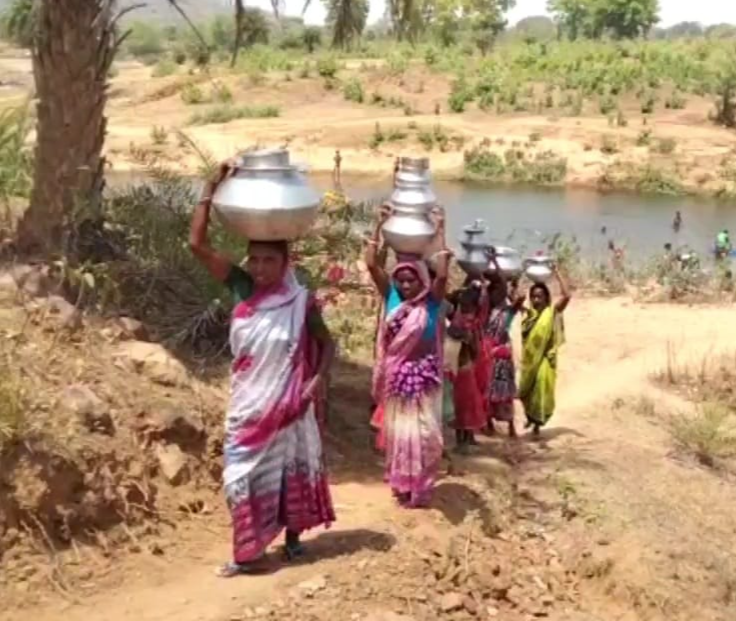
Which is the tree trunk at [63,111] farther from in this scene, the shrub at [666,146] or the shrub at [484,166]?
the shrub at [666,146]

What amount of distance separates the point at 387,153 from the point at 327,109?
17.4 feet

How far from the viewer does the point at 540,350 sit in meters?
7.21

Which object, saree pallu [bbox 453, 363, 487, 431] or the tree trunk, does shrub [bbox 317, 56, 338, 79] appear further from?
saree pallu [bbox 453, 363, 487, 431]

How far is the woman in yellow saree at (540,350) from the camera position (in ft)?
23.5

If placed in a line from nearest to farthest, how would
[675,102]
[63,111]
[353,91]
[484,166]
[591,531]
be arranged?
[591,531] < [63,111] < [484,166] < [675,102] < [353,91]

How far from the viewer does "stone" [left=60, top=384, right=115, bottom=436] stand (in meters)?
4.65

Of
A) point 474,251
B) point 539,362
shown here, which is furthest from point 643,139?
point 474,251

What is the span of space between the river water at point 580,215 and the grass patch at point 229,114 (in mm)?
5029

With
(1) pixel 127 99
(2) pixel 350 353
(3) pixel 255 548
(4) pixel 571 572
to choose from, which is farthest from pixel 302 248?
(1) pixel 127 99

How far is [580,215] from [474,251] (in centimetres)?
1844

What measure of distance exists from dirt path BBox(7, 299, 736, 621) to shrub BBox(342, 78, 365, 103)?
26075mm

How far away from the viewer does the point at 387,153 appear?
95.8ft

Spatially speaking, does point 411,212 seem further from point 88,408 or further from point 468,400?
point 88,408

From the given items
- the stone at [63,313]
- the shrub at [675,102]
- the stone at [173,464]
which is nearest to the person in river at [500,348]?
the stone at [173,464]
